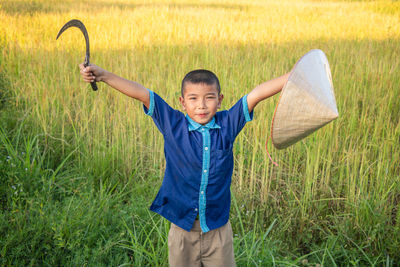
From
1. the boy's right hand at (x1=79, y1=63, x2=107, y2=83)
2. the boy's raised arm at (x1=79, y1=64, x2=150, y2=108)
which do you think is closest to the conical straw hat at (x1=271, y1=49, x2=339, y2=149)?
the boy's raised arm at (x1=79, y1=64, x2=150, y2=108)

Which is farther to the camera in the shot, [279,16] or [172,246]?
[279,16]

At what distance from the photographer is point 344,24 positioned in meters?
6.66

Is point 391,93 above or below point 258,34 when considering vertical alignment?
below

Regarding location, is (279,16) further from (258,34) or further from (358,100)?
(358,100)

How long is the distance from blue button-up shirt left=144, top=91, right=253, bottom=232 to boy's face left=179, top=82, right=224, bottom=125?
5 centimetres

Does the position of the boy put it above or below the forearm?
below

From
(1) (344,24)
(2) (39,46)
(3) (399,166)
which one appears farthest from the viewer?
(1) (344,24)

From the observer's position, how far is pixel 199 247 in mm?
1290

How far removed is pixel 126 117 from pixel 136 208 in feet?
3.50

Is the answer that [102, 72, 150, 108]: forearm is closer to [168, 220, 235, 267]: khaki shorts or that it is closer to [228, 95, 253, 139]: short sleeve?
[228, 95, 253, 139]: short sleeve

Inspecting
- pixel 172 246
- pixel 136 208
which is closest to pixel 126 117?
pixel 136 208

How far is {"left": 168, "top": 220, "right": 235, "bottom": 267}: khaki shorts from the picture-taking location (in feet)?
4.18

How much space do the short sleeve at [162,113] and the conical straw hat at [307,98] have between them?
349mm

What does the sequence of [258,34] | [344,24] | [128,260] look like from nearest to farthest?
1. [128,260]
2. [258,34]
3. [344,24]
